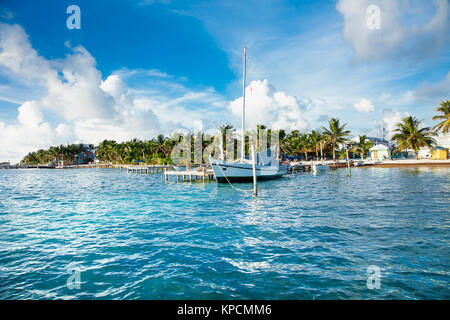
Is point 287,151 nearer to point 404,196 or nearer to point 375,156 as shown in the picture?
point 375,156

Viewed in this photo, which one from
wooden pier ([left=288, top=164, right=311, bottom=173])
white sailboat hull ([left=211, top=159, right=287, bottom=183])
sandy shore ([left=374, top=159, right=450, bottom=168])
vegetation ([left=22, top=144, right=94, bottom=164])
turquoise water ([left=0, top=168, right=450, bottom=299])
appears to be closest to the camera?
turquoise water ([left=0, top=168, right=450, bottom=299])

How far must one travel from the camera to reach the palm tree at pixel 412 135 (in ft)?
160

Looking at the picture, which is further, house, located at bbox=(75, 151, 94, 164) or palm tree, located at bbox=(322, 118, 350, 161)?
house, located at bbox=(75, 151, 94, 164)

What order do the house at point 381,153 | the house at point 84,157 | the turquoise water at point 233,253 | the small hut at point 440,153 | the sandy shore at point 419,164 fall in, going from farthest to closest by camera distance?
the house at point 84,157 < the house at point 381,153 < the small hut at point 440,153 < the sandy shore at point 419,164 < the turquoise water at point 233,253

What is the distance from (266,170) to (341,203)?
17088 millimetres

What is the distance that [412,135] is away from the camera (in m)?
49.4

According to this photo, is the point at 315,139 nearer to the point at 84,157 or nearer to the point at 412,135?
the point at 412,135

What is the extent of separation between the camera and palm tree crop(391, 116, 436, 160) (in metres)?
48.7

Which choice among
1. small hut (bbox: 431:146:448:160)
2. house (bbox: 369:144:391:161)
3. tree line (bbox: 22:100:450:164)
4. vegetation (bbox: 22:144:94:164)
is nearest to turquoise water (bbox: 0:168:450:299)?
tree line (bbox: 22:100:450:164)

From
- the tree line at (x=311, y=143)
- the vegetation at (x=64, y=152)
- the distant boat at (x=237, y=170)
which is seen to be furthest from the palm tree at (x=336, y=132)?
the vegetation at (x=64, y=152)

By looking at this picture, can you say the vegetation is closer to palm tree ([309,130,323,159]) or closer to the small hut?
palm tree ([309,130,323,159])

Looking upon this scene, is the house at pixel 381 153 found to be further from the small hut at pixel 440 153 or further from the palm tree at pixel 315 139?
the palm tree at pixel 315 139

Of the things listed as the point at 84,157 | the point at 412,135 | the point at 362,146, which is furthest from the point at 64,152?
the point at 412,135

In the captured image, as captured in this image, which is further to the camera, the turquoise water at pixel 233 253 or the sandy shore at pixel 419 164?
the sandy shore at pixel 419 164
